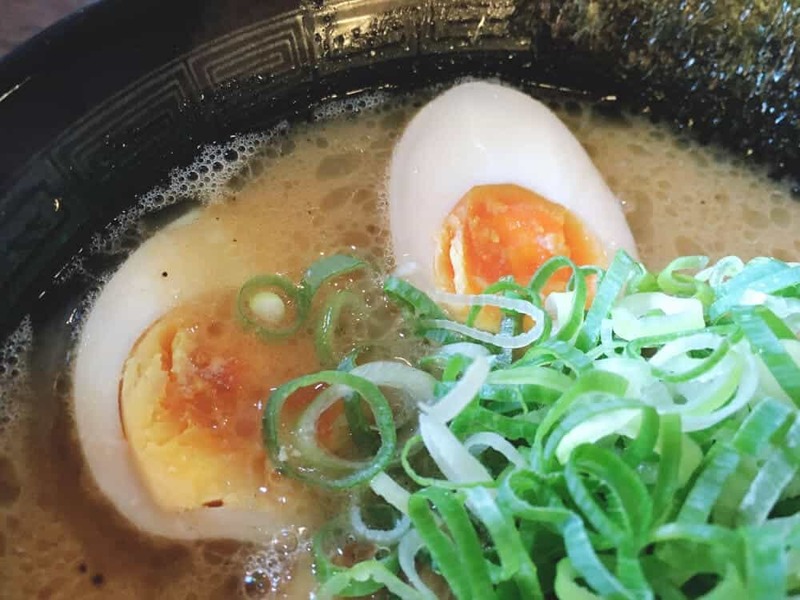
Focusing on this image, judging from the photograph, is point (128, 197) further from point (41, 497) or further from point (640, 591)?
point (640, 591)

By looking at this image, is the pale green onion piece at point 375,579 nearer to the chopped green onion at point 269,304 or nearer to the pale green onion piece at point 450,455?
the pale green onion piece at point 450,455

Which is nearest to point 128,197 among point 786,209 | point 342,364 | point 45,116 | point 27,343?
point 45,116

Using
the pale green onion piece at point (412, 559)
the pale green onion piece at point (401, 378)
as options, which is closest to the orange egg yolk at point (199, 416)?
the pale green onion piece at point (401, 378)

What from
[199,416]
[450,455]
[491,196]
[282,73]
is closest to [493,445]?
[450,455]

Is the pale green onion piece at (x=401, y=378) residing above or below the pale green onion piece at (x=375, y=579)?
above

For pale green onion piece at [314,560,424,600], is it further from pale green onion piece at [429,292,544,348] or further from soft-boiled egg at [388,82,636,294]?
soft-boiled egg at [388,82,636,294]

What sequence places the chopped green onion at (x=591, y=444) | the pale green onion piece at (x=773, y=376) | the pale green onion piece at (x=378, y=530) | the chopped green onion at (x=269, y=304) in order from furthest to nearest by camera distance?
the chopped green onion at (x=269, y=304) < the pale green onion piece at (x=378, y=530) < the pale green onion piece at (x=773, y=376) < the chopped green onion at (x=591, y=444)

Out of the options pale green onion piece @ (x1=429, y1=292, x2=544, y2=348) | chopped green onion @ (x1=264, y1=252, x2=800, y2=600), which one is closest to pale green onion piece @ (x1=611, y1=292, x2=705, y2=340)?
chopped green onion @ (x1=264, y1=252, x2=800, y2=600)
